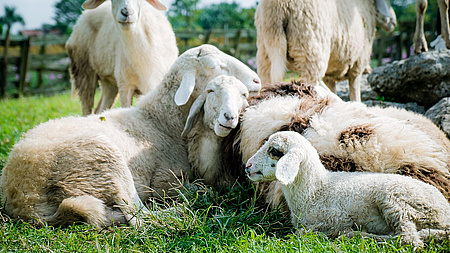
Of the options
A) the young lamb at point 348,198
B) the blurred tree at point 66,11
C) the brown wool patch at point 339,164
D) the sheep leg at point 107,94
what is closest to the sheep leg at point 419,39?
the brown wool patch at point 339,164

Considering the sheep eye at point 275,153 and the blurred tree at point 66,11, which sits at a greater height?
the sheep eye at point 275,153

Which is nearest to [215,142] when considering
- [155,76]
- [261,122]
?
[261,122]

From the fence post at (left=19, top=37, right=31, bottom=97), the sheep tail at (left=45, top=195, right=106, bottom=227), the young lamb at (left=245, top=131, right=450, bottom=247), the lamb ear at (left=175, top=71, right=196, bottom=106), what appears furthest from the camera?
the fence post at (left=19, top=37, right=31, bottom=97)

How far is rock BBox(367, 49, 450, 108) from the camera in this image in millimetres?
5754

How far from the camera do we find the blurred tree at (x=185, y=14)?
40781mm

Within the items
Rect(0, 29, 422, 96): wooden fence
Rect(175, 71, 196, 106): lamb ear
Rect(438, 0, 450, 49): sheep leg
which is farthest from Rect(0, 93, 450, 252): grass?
Rect(0, 29, 422, 96): wooden fence

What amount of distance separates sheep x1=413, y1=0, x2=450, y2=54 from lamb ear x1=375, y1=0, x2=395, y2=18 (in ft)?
2.21

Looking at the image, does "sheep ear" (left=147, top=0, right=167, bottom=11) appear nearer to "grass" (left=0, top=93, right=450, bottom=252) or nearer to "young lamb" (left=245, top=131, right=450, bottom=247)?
"grass" (left=0, top=93, right=450, bottom=252)

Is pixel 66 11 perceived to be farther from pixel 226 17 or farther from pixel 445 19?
pixel 445 19

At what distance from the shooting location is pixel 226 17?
37781 millimetres

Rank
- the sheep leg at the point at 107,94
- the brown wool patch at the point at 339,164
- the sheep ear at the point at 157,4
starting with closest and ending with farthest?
1. the brown wool patch at the point at 339,164
2. the sheep ear at the point at 157,4
3. the sheep leg at the point at 107,94

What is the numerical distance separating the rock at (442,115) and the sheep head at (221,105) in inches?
75.5

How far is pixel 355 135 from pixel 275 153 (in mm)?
709

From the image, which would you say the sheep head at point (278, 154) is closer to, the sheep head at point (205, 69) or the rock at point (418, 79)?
the sheep head at point (205, 69)
